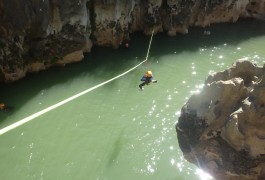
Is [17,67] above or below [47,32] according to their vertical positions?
below

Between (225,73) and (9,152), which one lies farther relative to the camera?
(9,152)

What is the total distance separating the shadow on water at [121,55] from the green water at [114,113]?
8 centimetres

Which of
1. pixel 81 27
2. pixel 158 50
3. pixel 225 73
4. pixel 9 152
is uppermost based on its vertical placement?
pixel 225 73

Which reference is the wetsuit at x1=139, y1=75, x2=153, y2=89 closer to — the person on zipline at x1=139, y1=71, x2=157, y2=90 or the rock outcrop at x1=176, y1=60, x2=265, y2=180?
the person on zipline at x1=139, y1=71, x2=157, y2=90

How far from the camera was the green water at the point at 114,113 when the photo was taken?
18609mm

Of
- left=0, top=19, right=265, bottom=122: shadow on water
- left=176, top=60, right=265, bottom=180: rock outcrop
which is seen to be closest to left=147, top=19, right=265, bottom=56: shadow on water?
left=0, top=19, right=265, bottom=122: shadow on water

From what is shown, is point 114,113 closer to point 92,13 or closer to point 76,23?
point 76,23

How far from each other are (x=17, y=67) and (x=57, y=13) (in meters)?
5.09

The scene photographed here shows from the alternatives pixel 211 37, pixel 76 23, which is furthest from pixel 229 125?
pixel 211 37

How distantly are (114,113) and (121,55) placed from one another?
25.5ft

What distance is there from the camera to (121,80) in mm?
26109

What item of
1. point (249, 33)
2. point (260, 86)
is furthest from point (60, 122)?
point (249, 33)

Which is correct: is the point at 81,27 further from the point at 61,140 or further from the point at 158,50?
the point at 61,140

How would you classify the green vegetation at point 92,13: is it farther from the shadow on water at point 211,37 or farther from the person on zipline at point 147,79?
the person on zipline at point 147,79
